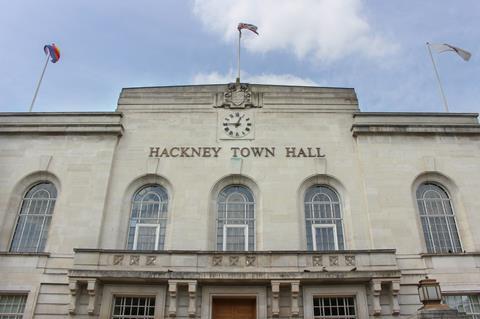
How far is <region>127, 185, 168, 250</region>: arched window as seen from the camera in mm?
18656

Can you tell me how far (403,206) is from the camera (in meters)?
18.7

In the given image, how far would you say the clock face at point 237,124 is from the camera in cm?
2080

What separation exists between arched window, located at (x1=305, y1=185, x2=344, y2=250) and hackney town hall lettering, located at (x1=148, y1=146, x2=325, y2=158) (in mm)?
1745

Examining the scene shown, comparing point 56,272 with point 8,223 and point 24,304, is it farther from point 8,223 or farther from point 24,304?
point 8,223

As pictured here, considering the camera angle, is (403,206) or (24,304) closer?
(24,304)

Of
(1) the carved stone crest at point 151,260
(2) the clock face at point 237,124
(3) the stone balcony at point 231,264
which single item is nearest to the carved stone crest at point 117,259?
(3) the stone balcony at point 231,264

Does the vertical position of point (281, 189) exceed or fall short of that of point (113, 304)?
it exceeds it

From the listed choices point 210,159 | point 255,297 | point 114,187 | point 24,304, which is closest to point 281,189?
point 210,159

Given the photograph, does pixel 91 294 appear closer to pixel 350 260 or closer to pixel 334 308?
pixel 334 308

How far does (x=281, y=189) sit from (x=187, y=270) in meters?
5.70

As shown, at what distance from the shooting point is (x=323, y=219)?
19.1m

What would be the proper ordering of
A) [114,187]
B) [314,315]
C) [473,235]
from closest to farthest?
1. [314,315]
2. [473,235]
3. [114,187]

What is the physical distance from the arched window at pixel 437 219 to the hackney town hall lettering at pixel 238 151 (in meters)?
5.13

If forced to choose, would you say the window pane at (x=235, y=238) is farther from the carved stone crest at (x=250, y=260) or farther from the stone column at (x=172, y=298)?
the stone column at (x=172, y=298)
